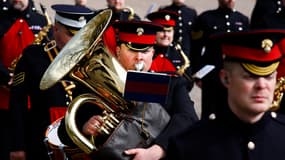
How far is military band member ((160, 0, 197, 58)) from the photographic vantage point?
10.1 m

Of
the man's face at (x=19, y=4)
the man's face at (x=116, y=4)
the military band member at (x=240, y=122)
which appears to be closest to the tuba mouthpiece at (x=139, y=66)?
the military band member at (x=240, y=122)

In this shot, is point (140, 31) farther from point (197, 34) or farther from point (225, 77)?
point (197, 34)

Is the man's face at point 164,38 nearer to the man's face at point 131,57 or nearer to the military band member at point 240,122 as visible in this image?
the man's face at point 131,57

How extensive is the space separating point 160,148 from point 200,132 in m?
0.60

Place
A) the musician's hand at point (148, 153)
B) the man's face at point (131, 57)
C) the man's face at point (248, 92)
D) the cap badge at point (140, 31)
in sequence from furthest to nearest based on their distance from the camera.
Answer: the cap badge at point (140, 31)
the man's face at point (131, 57)
the musician's hand at point (148, 153)
the man's face at point (248, 92)

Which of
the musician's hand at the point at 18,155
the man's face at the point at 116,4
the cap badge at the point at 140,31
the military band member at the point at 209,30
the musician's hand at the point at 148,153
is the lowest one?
the military band member at the point at 209,30

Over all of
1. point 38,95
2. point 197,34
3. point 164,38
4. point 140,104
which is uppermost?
point 140,104

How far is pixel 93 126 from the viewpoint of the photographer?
178 inches

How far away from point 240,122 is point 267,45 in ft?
1.16

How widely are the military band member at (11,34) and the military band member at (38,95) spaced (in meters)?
1.48

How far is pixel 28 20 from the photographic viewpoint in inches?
324

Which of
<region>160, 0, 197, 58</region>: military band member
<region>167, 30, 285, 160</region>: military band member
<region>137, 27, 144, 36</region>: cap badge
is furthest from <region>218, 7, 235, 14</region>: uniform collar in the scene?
<region>167, 30, 285, 160</region>: military band member

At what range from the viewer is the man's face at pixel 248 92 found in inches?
142

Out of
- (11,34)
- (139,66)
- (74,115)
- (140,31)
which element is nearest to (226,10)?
(11,34)
